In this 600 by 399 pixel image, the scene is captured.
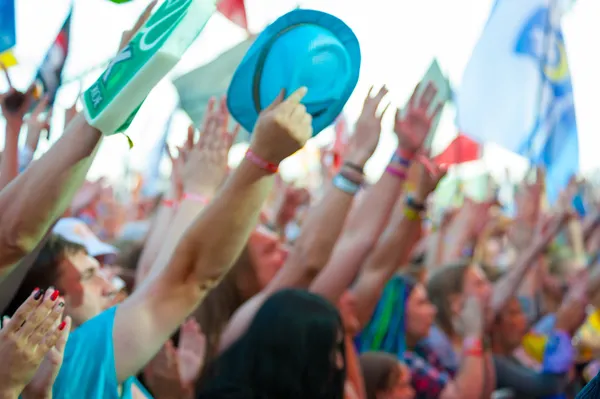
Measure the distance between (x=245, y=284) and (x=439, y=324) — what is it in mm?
1695

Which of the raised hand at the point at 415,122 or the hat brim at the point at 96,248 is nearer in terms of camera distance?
the hat brim at the point at 96,248

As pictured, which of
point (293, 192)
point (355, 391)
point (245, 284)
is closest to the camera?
point (355, 391)

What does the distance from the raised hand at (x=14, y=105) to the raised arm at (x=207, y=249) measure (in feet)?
1.92

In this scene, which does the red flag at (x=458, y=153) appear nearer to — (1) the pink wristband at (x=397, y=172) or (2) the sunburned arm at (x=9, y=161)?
(1) the pink wristband at (x=397, y=172)

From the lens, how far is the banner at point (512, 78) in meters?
4.74

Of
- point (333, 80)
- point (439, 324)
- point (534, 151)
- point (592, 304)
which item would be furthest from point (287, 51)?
point (592, 304)

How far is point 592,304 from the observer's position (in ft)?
17.2

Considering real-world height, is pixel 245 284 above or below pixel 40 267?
below

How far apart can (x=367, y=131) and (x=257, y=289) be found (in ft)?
2.30

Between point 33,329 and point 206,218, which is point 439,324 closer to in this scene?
point 206,218

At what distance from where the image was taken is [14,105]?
211 cm

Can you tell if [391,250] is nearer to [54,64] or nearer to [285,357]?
[285,357]

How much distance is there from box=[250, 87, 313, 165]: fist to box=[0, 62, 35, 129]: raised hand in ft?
2.32

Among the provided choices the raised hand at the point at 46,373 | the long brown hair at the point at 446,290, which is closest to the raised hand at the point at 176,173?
the raised hand at the point at 46,373
